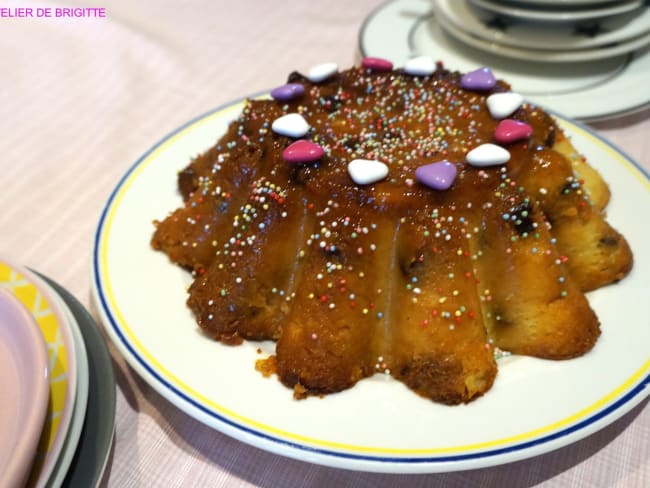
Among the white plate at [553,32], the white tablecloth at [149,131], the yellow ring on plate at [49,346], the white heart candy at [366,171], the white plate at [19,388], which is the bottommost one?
the white tablecloth at [149,131]

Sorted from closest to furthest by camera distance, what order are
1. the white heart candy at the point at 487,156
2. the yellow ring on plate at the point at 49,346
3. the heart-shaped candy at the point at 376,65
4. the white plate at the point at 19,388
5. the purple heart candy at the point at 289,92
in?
the white plate at the point at 19,388 < the yellow ring on plate at the point at 49,346 < the white heart candy at the point at 487,156 < the purple heart candy at the point at 289,92 < the heart-shaped candy at the point at 376,65

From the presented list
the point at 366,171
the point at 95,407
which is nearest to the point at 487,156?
the point at 366,171

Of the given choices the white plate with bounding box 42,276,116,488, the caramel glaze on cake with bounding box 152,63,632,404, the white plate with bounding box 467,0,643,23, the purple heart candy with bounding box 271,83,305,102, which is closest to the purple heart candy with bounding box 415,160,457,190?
the caramel glaze on cake with bounding box 152,63,632,404

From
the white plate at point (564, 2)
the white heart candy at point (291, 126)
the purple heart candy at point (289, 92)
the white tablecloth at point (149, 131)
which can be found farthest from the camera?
the white plate at point (564, 2)

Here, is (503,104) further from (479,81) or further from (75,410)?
(75,410)

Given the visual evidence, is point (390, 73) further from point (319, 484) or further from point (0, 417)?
point (0, 417)

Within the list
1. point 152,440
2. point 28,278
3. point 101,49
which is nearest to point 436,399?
point 152,440

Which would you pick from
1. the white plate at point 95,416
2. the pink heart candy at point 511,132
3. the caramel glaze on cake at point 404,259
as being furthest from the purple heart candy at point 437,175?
the white plate at point 95,416

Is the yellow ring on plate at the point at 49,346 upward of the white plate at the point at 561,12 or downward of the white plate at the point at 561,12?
downward

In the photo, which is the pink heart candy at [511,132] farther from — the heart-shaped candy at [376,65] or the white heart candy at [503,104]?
the heart-shaped candy at [376,65]
